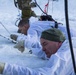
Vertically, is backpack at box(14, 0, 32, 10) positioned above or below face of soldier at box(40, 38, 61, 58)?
above

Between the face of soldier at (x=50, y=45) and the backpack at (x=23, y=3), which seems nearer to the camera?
the face of soldier at (x=50, y=45)

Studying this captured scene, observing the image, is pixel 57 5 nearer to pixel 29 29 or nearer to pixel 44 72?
pixel 29 29

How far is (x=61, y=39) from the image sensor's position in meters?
1.62

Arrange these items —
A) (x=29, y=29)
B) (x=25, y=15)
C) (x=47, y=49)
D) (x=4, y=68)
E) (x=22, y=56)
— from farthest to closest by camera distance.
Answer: (x=25, y=15) → (x=29, y=29) → (x=22, y=56) → (x=47, y=49) → (x=4, y=68)

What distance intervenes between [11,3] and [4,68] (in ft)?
19.7

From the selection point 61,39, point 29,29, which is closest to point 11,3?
point 29,29

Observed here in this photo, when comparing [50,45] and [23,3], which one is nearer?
[50,45]

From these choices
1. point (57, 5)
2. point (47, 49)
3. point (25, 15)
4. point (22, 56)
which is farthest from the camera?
point (57, 5)

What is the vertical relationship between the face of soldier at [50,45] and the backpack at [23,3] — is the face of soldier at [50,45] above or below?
below

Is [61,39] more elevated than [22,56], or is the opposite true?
[61,39]

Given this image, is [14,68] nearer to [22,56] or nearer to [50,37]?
[50,37]

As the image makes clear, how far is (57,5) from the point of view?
22.6 feet

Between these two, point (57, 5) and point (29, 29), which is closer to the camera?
point (29, 29)

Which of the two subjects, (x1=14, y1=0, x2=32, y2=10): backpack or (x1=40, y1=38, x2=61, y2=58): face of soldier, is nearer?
(x1=40, y1=38, x2=61, y2=58): face of soldier
